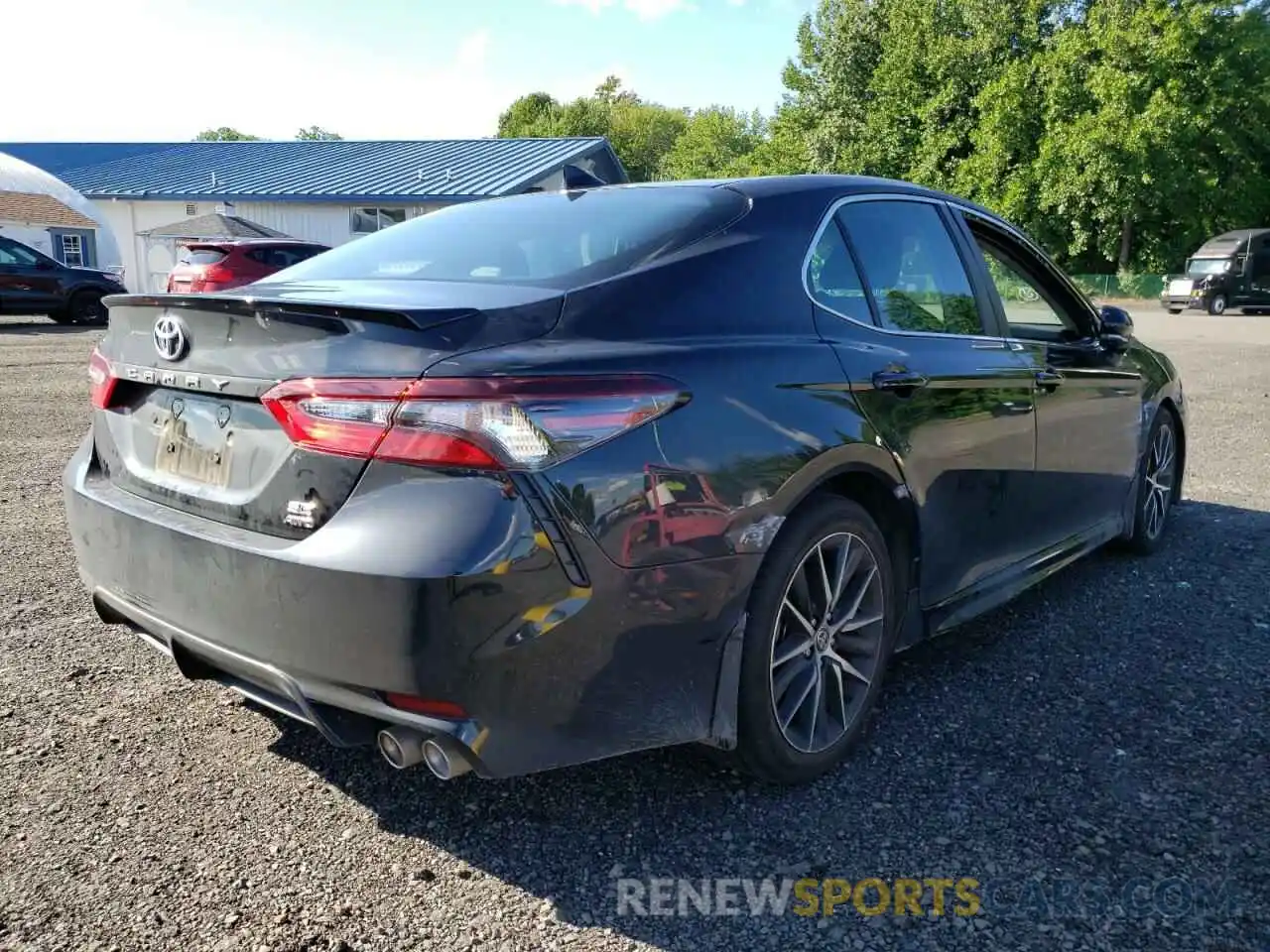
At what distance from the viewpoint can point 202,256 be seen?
55.9 feet

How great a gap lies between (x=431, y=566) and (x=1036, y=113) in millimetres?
41444

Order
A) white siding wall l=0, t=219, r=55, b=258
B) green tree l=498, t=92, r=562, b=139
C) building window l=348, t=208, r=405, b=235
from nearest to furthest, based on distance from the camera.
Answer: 1. building window l=348, t=208, r=405, b=235
2. white siding wall l=0, t=219, r=55, b=258
3. green tree l=498, t=92, r=562, b=139

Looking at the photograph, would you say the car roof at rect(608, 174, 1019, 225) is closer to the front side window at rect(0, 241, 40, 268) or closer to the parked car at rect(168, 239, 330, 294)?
the parked car at rect(168, 239, 330, 294)

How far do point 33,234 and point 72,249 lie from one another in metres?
1.16

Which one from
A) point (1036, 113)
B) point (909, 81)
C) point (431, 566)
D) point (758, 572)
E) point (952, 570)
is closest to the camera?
point (431, 566)

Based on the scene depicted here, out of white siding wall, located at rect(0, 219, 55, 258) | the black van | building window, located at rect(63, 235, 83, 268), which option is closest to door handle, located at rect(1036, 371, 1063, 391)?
the black van

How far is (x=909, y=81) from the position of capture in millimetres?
41656

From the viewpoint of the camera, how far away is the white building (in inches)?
1185

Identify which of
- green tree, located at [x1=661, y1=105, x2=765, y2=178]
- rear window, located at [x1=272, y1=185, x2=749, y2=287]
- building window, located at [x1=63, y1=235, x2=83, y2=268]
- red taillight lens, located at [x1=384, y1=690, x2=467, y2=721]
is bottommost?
red taillight lens, located at [x1=384, y1=690, x2=467, y2=721]

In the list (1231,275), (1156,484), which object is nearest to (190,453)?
(1156,484)

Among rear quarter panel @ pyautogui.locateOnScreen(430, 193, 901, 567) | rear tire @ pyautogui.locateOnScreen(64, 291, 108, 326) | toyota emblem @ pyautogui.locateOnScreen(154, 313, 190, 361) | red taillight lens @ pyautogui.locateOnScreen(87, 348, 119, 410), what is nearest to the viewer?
rear quarter panel @ pyautogui.locateOnScreen(430, 193, 901, 567)

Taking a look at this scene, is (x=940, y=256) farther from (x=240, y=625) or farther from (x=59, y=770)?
(x=59, y=770)

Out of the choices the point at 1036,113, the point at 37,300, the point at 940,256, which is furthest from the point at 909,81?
the point at 940,256

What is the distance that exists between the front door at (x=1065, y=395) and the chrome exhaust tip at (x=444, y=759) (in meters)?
2.41
